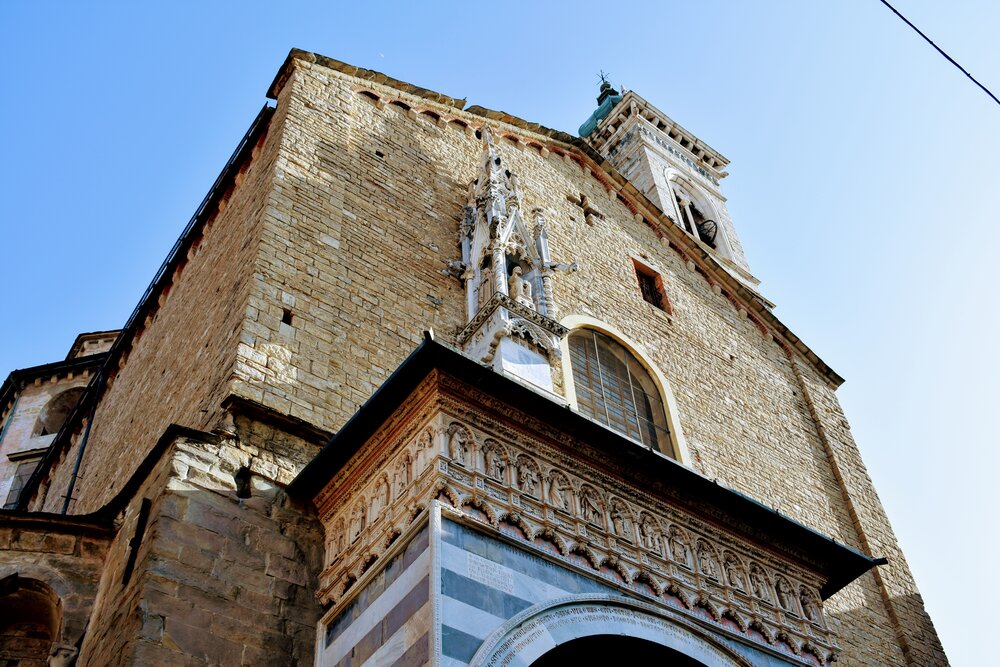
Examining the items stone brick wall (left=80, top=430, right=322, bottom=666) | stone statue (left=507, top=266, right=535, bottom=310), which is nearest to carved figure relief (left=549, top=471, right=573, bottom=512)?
stone brick wall (left=80, top=430, right=322, bottom=666)

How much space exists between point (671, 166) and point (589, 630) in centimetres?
2579

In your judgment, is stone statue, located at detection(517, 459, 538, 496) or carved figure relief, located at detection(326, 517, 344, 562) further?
carved figure relief, located at detection(326, 517, 344, 562)

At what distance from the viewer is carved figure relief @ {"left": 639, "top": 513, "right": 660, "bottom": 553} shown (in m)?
8.71

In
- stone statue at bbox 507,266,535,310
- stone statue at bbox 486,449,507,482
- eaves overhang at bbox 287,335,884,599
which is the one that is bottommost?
stone statue at bbox 486,449,507,482

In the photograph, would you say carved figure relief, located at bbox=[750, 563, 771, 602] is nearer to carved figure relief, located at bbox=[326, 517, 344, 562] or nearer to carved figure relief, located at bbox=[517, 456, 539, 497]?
carved figure relief, located at bbox=[517, 456, 539, 497]

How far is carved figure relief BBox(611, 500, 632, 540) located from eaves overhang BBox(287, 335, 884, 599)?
1.31 ft

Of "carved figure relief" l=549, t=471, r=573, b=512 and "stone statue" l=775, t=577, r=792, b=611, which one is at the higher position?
"carved figure relief" l=549, t=471, r=573, b=512

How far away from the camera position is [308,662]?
7867mm

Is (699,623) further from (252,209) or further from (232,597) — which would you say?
(252,209)

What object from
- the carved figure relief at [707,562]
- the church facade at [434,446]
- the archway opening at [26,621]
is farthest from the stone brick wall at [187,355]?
the carved figure relief at [707,562]

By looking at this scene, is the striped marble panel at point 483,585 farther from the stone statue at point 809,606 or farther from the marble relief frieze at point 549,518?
the stone statue at point 809,606

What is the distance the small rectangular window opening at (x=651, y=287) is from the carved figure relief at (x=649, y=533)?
779 centimetres

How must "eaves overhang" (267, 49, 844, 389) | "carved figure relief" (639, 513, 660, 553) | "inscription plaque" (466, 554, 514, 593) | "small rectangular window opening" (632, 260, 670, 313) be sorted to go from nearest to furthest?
"inscription plaque" (466, 554, 514, 593)
"carved figure relief" (639, 513, 660, 553)
"small rectangular window opening" (632, 260, 670, 313)
"eaves overhang" (267, 49, 844, 389)

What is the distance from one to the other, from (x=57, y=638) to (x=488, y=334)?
507cm
